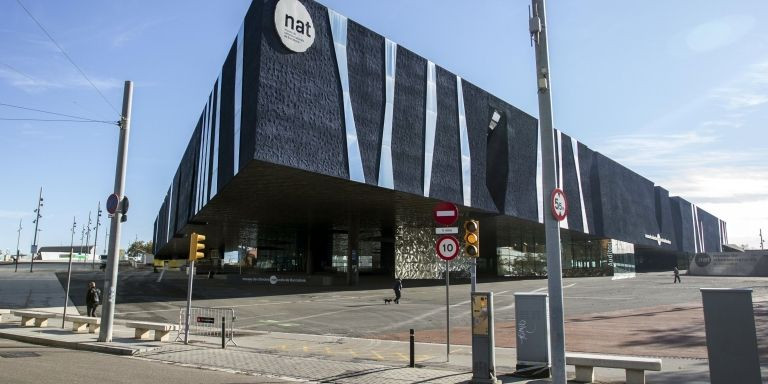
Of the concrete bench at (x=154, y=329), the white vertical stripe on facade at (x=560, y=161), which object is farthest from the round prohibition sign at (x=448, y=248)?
the white vertical stripe on facade at (x=560, y=161)

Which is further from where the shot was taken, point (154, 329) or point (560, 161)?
point (560, 161)

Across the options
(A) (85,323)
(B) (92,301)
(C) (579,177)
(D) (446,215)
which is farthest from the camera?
(C) (579,177)

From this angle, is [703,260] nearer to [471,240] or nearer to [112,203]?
[471,240]

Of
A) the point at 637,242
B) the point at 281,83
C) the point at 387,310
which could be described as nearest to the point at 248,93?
the point at 281,83

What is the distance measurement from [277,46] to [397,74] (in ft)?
33.7

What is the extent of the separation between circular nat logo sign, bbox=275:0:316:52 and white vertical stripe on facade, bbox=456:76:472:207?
16.0m

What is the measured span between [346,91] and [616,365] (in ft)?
85.1

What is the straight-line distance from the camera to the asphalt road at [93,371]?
900 cm

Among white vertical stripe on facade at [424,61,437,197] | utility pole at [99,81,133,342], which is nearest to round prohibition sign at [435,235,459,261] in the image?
utility pole at [99,81,133,342]

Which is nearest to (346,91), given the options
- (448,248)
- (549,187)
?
(448,248)

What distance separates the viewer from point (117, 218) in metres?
15.4

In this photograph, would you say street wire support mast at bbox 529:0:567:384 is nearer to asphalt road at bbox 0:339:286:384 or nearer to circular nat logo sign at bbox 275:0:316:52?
asphalt road at bbox 0:339:286:384

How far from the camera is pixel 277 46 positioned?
94.2 feet

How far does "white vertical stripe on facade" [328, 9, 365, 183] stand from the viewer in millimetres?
31875
